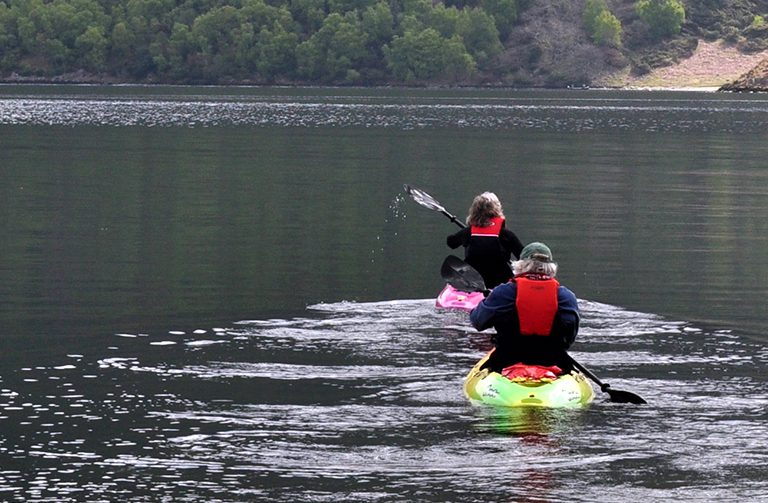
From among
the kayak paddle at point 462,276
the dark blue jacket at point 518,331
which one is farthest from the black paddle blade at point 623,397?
the kayak paddle at point 462,276

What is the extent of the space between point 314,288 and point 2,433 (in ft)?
31.6

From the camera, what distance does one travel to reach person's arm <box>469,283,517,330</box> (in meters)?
14.8

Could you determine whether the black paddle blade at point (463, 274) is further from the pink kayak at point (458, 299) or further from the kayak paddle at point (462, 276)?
the pink kayak at point (458, 299)

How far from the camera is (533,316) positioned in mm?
14703

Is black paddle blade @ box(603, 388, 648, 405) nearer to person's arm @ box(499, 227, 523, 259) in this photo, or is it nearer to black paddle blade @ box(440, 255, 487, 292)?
person's arm @ box(499, 227, 523, 259)

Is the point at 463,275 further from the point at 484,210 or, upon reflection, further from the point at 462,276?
the point at 484,210

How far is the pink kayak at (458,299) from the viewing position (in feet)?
67.5

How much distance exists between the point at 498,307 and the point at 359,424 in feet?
6.09

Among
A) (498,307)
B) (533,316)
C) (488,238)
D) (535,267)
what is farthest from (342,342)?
(535,267)

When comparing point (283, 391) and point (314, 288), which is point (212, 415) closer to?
point (283, 391)

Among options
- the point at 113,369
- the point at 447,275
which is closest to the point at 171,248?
the point at 447,275

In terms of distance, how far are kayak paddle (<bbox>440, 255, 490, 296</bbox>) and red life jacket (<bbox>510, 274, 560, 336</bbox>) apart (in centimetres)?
558

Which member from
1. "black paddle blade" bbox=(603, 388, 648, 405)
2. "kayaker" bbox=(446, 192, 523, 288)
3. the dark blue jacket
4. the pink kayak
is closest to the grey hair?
the dark blue jacket

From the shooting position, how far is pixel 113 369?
651 inches
